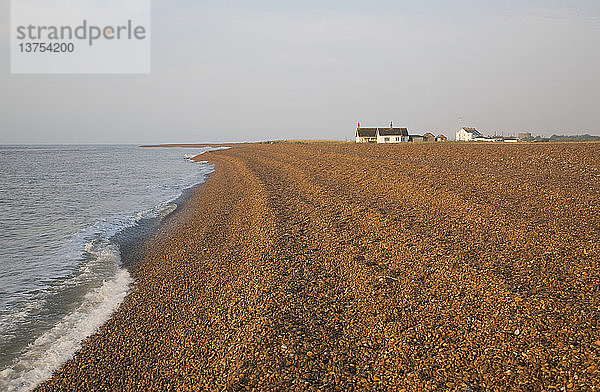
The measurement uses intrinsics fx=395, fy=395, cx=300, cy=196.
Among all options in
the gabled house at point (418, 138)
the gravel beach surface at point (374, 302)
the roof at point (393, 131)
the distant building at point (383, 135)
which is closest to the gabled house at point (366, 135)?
the distant building at point (383, 135)

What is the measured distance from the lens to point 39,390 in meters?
6.18

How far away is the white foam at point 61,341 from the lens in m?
6.56

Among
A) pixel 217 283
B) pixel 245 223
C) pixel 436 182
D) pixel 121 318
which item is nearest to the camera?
pixel 121 318

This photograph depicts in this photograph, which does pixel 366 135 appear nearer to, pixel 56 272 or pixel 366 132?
pixel 366 132

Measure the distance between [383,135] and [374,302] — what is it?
72.3 metres

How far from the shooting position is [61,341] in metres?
7.61

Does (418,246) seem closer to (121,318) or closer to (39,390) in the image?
(121,318)

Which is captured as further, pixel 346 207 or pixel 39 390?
pixel 346 207

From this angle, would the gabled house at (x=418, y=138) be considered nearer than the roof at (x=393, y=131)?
No

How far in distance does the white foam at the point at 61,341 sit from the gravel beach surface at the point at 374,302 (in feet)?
0.96

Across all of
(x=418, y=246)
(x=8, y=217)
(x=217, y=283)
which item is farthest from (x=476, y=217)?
(x=8, y=217)

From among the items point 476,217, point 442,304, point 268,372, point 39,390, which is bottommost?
point 39,390

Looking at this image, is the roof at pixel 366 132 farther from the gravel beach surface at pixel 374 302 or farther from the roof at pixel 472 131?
the gravel beach surface at pixel 374 302

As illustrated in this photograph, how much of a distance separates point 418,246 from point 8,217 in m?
19.3
